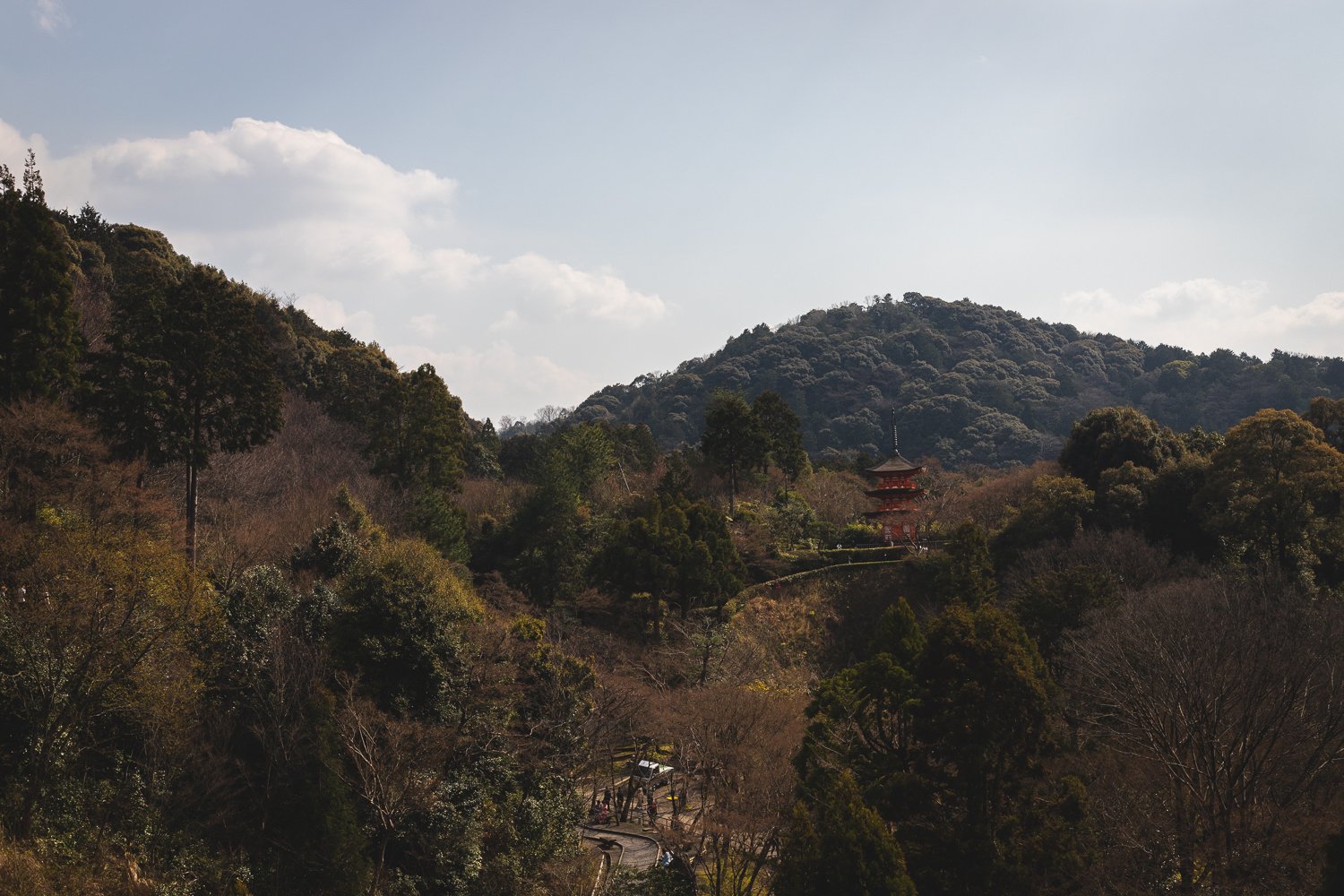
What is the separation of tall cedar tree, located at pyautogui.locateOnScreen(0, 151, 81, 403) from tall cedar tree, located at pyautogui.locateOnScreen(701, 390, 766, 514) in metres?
26.9

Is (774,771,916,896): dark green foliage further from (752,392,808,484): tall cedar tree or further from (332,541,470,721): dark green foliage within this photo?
(752,392,808,484): tall cedar tree

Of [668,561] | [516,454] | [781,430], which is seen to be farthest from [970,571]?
[516,454]

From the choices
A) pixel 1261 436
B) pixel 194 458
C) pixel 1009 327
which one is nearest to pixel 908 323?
pixel 1009 327

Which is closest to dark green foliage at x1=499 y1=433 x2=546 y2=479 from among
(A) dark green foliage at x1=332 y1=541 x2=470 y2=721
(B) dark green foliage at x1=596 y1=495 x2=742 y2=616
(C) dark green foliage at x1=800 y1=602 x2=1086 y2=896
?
(B) dark green foliage at x1=596 y1=495 x2=742 y2=616

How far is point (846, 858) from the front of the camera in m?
13.6

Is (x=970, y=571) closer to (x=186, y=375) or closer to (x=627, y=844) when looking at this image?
(x=627, y=844)

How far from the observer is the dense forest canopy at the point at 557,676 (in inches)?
597

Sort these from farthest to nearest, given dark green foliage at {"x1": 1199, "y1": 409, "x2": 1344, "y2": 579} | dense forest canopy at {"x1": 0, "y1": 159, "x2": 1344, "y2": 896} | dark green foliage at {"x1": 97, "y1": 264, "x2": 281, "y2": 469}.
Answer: dark green foliage at {"x1": 1199, "y1": 409, "x2": 1344, "y2": 579} → dark green foliage at {"x1": 97, "y1": 264, "x2": 281, "y2": 469} → dense forest canopy at {"x1": 0, "y1": 159, "x2": 1344, "y2": 896}

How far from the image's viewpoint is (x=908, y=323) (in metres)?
128

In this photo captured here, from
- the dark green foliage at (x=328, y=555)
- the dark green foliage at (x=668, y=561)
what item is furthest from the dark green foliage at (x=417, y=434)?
the dark green foliage at (x=328, y=555)

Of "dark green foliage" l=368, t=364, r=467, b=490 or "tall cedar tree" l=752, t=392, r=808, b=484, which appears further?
"tall cedar tree" l=752, t=392, r=808, b=484

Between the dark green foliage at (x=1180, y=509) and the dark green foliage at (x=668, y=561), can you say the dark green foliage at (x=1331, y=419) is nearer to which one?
the dark green foliage at (x=1180, y=509)

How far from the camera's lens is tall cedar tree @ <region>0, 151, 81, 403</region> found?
64.4ft

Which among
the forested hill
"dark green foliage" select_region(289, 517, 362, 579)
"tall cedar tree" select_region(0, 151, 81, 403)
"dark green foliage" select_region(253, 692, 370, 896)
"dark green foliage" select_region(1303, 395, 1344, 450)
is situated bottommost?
"dark green foliage" select_region(253, 692, 370, 896)
